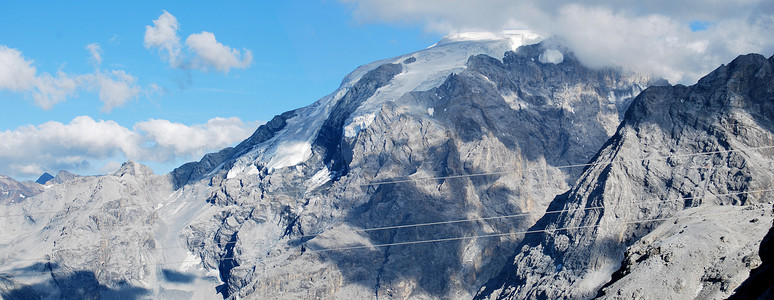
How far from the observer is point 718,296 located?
343 ft

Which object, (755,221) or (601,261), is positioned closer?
(755,221)

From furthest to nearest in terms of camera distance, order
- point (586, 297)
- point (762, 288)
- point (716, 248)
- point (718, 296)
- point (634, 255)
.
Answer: point (586, 297), point (716, 248), point (634, 255), point (718, 296), point (762, 288)

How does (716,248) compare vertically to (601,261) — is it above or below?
above

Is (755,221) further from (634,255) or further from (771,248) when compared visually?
(771,248)

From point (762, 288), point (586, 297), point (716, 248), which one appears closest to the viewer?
point (762, 288)

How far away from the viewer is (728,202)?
19538 cm

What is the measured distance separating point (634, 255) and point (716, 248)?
67.6 feet

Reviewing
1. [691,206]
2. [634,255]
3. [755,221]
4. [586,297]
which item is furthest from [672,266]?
[691,206]

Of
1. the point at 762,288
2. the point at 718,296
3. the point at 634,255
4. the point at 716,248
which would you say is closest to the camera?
the point at 762,288

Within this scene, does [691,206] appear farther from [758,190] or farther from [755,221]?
[755,221]

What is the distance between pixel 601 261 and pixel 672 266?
6798cm

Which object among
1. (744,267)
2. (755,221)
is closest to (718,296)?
(744,267)

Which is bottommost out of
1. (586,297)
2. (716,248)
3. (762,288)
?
(586,297)

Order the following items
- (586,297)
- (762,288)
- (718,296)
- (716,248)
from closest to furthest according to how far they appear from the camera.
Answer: (762,288) → (718,296) → (716,248) → (586,297)
